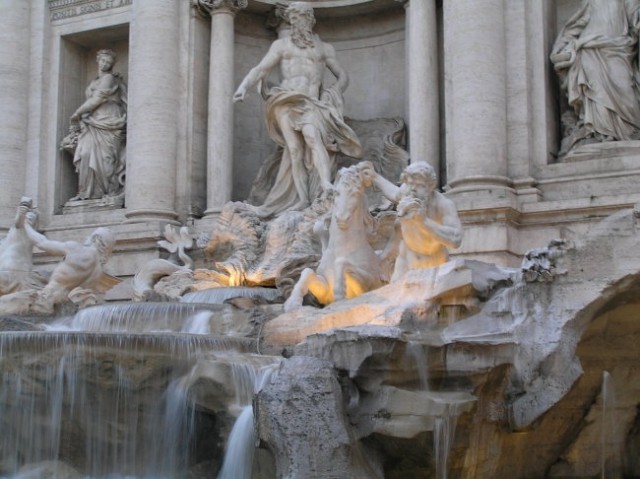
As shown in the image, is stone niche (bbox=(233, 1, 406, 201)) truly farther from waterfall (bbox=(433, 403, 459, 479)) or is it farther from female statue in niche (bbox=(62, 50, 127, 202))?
waterfall (bbox=(433, 403, 459, 479))

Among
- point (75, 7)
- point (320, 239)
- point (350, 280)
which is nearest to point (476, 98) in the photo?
point (320, 239)

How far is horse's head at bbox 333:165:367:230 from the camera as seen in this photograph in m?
12.2

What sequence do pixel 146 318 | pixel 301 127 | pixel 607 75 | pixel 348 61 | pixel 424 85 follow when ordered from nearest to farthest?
pixel 146 318 → pixel 607 75 → pixel 424 85 → pixel 301 127 → pixel 348 61

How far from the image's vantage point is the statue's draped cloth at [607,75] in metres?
14.3

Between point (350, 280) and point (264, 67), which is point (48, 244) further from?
point (350, 280)

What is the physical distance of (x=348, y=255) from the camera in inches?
478

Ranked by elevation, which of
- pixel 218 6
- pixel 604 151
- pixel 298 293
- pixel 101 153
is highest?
pixel 218 6

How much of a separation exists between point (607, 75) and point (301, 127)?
15.0ft

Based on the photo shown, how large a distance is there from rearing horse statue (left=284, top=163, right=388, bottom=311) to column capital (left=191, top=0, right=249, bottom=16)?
6063 mm

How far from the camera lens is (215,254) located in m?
15.8

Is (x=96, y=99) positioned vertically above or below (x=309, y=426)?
above

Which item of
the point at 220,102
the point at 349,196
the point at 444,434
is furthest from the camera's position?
the point at 220,102

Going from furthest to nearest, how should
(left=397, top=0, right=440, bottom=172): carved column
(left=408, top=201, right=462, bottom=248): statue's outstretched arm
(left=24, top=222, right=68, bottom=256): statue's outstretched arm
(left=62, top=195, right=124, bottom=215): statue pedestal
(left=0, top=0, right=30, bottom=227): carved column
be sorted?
1. (left=0, top=0, right=30, bottom=227): carved column
2. (left=62, top=195, right=124, bottom=215): statue pedestal
3. (left=397, top=0, right=440, bottom=172): carved column
4. (left=24, top=222, right=68, bottom=256): statue's outstretched arm
5. (left=408, top=201, right=462, bottom=248): statue's outstretched arm

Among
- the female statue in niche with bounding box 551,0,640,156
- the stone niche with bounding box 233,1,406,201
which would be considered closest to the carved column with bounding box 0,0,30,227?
the stone niche with bounding box 233,1,406,201
